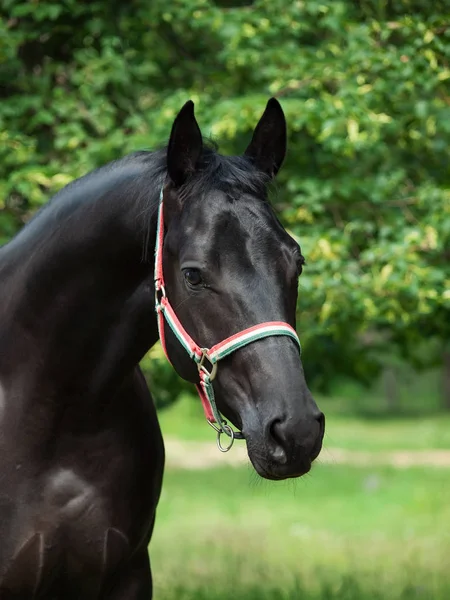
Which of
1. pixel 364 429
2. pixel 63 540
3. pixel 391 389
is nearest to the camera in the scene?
pixel 63 540

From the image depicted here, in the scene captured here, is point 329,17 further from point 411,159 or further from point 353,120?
point 411,159

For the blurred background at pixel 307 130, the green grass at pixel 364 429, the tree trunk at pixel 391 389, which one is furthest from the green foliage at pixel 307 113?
the tree trunk at pixel 391 389

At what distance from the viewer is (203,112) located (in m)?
5.71

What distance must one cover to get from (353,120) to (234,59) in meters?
0.98

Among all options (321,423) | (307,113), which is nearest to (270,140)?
(321,423)

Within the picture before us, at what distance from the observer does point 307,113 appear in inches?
213

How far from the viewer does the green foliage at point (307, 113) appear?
17.9 ft

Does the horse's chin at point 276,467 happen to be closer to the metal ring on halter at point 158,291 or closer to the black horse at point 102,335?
the black horse at point 102,335

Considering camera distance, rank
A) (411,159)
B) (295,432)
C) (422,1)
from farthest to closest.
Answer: (411,159) → (422,1) → (295,432)

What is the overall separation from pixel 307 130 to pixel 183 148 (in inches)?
123

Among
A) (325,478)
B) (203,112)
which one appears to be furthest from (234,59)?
(325,478)

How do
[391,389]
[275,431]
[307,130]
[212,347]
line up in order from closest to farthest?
1. [275,431]
2. [212,347]
3. [307,130]
4. [391,389]

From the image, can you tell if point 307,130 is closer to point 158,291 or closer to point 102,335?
point 102,335

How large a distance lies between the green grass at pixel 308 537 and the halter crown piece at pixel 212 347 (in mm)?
247
